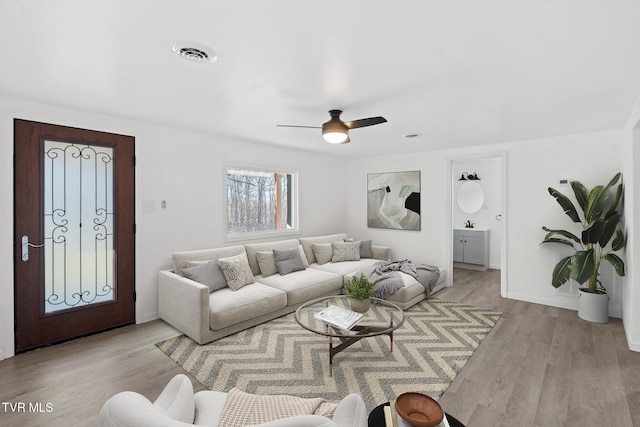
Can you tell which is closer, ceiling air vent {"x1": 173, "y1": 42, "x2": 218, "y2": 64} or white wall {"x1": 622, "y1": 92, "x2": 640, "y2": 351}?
ceiling air vent {"x1": 173, "y1": 42, "x2": 218, "y2": 64}

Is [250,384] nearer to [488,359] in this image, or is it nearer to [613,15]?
[488,359]

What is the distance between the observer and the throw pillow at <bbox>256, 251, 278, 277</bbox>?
429 centimetres

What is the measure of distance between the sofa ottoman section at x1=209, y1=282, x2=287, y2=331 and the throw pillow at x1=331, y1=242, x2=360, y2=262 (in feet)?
5.64

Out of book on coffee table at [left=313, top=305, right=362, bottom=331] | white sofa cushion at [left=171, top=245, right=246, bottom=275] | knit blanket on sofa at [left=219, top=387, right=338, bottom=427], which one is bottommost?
book on coffee table at [left=313, top=305, right=362, bottom=331]

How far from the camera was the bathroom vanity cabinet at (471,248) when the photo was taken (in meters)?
6.41

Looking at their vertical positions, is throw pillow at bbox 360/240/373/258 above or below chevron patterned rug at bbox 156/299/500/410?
above

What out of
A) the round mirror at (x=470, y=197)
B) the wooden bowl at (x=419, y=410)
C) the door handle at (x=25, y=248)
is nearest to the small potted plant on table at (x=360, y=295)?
the wooden bowl at (x=419, y=410)

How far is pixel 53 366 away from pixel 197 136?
2841mm

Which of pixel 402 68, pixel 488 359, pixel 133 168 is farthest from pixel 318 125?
pixel 488 359

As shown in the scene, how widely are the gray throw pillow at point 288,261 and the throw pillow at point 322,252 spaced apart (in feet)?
1.95

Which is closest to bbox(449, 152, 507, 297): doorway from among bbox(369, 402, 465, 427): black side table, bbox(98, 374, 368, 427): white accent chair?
bbox(369, 402, 465, 427): black side table

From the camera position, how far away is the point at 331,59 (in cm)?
204

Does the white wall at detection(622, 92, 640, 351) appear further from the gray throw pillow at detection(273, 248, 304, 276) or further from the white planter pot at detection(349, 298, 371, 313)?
the gray throw pillow at detection(273, 248, 304, 276)

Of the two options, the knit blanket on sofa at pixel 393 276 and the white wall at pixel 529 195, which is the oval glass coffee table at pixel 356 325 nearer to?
the knit blanket on sofa at pixel 393 276
